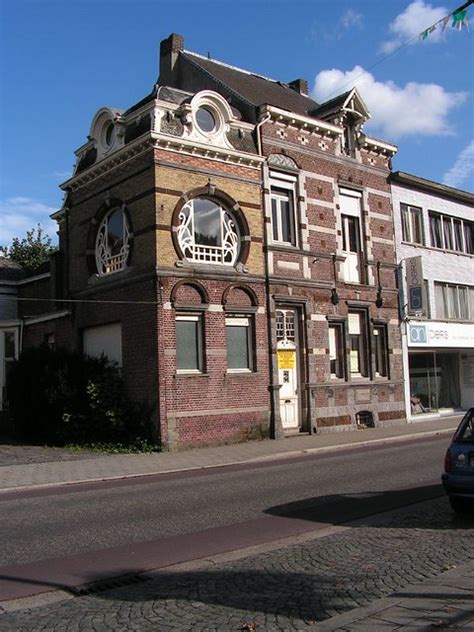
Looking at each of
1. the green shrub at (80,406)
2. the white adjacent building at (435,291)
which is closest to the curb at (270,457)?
the green shrub at (80,406)

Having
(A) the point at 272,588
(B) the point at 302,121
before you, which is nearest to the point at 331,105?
(B) the point at 302,121

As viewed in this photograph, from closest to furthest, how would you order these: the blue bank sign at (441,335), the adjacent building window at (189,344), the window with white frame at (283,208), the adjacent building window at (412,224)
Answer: the adjacent building window at (189,344), the window with white frame at (283,208), the blue bank sign at (441,335), the adjacent building window at (412,224)

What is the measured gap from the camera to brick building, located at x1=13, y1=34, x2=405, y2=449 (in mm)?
18094

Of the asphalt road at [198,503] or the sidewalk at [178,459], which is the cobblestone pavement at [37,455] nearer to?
the sidewalk at [178,459]

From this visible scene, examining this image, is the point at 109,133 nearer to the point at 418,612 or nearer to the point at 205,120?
the point at 205,120

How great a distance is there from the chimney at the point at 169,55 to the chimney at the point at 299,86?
6095mm

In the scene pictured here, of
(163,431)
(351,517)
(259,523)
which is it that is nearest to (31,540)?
(259,523)

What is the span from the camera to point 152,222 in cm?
1800

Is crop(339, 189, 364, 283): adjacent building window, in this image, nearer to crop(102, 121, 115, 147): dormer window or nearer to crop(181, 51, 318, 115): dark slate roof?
crop(181, 51, 318, 115): dark slate roof

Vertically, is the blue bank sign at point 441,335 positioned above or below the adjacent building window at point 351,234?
below

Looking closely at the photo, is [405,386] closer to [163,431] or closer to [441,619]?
[163,431]

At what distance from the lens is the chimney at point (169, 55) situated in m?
25.3

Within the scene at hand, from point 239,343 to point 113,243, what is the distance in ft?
16.7

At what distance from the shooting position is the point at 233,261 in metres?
19.7
